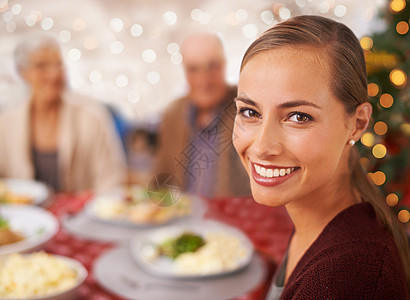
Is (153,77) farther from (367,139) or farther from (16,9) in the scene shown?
(367,139)

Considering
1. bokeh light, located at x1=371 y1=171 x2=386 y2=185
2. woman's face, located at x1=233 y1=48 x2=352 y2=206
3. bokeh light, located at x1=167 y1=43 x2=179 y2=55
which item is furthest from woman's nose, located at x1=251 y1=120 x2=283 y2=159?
bokeh light, located at x1=167 y1=43 x2=179 y2=55

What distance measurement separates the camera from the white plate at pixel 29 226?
116cm

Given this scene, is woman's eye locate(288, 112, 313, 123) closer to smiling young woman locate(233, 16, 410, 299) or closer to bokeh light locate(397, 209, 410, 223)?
smiling young woman locate(233, 16, 410, 299)

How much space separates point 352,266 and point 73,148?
2.50 m

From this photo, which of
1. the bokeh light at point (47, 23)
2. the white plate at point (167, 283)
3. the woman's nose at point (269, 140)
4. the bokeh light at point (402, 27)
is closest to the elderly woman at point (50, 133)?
the bokeh light at point (47, 23)

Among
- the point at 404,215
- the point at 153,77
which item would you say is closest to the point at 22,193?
the point at 404,215

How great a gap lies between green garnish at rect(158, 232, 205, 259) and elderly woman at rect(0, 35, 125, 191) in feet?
5.52

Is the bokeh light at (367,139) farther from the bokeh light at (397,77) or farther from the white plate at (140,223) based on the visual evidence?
the white plate at (140,223)

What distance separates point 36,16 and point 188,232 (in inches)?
124

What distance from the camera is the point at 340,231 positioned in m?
0.55

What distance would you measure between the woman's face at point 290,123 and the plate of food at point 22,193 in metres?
1.41

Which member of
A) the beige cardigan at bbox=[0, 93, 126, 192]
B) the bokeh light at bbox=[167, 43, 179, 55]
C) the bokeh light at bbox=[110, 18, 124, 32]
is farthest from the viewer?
the bokeh light at bbox=[110, 18, 124, 32]

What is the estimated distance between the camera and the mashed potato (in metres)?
1.08

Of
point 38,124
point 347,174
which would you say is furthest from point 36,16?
point 347,174
